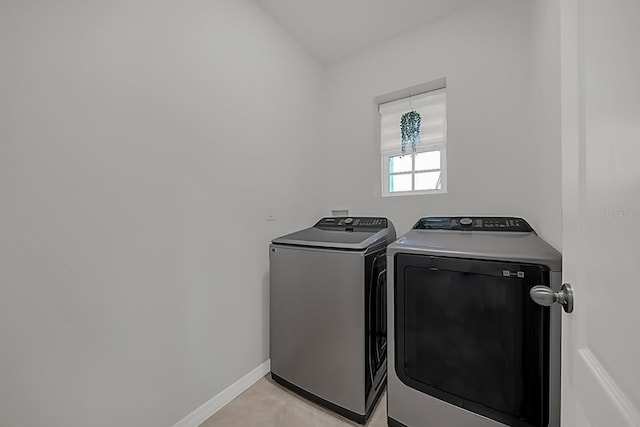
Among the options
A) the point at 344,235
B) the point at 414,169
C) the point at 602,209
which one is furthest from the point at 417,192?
the point at 602,209

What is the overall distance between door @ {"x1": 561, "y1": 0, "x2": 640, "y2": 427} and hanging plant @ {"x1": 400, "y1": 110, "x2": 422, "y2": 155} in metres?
1.64

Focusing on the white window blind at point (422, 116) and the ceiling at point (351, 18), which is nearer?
the ceiling at point (351, 18)

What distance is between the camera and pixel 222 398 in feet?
5.01

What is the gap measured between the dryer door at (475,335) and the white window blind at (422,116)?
1411mm

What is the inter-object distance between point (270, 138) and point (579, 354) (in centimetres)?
191

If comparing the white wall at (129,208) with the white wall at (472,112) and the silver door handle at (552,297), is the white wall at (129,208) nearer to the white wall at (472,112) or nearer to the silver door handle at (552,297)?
the white wall at (472,112)

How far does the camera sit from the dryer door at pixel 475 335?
100 centimetres

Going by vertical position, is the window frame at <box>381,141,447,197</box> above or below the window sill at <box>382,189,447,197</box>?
above

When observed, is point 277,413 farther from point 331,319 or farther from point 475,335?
point 475,335

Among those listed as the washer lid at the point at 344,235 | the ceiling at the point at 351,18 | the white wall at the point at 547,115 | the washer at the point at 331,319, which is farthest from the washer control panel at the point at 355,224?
the ceiling at the point at 351,18

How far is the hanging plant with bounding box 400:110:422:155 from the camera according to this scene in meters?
2.24

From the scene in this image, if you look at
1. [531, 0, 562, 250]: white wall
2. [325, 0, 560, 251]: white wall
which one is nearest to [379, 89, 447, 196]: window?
[325, 0, 560, 251]: white wall

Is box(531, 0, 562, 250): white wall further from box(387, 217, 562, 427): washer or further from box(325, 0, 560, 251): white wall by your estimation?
box(387, 217, 562, 427): washer

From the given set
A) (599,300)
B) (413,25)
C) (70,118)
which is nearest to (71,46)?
(70,118)
